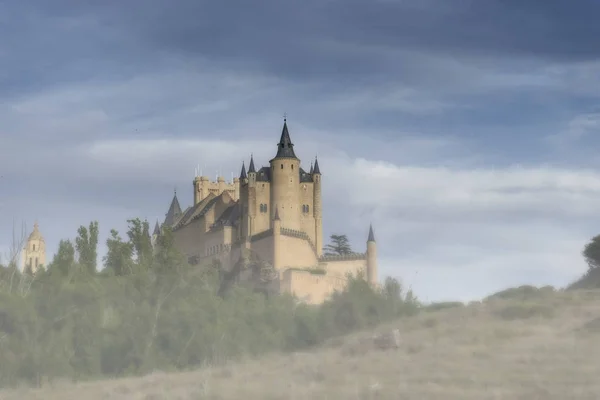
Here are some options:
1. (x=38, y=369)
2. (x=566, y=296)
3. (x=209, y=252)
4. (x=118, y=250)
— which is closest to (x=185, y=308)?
(x=38, y=369)

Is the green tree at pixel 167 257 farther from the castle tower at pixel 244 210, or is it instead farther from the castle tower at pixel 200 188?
the castle tower at pixel 200 188

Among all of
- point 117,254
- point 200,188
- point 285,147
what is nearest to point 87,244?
point 117,254

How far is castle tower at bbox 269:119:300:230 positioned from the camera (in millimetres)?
81062

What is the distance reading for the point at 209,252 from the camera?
85750mm

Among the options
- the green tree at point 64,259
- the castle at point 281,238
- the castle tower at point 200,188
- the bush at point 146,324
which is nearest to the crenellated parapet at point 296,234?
the castle at point 281,238

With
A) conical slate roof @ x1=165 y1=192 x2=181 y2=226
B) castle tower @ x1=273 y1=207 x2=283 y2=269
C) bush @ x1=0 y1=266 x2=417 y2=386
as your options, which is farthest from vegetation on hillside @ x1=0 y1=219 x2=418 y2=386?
conical slate roof @ x1=165 y1=192 x2=181 y2=226

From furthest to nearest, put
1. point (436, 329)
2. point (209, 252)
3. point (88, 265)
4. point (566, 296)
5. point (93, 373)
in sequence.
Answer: point (209, 252), point (88, 265), point (566, 296), point (93, 373), point (436, 329)

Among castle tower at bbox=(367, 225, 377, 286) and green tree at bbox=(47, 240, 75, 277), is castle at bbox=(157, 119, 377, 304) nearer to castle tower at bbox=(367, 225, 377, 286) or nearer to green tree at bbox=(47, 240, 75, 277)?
castle tower at bbox=(367, 225, 377, 286)

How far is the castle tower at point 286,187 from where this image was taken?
81062 millimetres

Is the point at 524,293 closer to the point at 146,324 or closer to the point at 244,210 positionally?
the point at 146,324

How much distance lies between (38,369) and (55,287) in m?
6.51

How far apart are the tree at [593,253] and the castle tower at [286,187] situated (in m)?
31.5

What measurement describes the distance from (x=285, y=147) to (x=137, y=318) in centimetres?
4514

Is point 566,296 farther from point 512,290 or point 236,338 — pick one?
point 236,338
